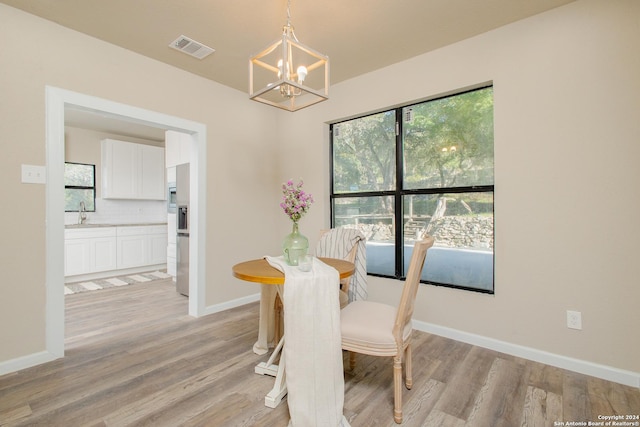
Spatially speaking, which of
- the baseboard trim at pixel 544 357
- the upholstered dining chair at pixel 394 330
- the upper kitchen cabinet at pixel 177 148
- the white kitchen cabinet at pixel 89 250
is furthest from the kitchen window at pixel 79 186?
the baseboard trim at pixel 544 357

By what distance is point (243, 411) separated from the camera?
172 cm

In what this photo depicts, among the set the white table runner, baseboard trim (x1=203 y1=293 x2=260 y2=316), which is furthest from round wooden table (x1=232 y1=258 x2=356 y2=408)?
baseboard trim (x1=203 y1=293 x2=260 y2=316)

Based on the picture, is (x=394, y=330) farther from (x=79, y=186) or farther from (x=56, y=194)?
(x=79, y=186)

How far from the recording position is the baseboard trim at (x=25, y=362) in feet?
6.99

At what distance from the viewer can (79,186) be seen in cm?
538

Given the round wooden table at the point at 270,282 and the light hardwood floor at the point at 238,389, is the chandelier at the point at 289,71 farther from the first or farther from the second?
the light hardwood floor at the point at 238,389

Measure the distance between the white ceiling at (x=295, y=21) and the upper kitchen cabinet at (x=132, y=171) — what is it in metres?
3.42

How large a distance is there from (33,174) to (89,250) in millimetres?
3185

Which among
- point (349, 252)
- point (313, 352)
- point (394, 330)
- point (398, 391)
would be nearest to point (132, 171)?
point (349, 252)

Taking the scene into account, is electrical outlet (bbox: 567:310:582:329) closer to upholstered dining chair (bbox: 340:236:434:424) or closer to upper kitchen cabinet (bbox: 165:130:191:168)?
upholstered dining chair (bbox: 340:236:434:424)

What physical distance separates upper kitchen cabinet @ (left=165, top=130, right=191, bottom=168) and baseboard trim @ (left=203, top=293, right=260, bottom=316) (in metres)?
2.13

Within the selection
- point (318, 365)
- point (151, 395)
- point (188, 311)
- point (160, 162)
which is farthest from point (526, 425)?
point (160, 162)

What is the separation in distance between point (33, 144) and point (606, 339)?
4410mm

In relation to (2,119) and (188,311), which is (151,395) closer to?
(188,311)
